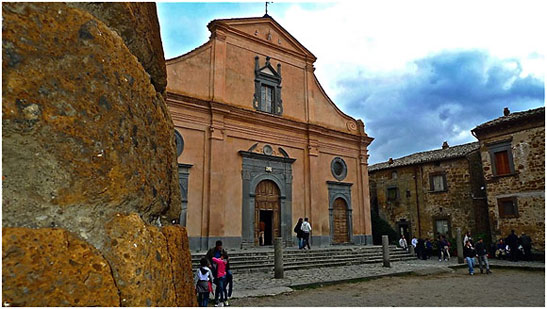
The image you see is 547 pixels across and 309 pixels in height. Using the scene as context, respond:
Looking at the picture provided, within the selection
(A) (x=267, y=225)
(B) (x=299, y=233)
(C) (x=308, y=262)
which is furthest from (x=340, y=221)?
(C) (x=308, y=262)

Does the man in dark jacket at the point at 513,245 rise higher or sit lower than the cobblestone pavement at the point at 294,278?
higher

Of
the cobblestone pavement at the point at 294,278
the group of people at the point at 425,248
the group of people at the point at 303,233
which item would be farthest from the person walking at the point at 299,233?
the group of people at the point at 425,248

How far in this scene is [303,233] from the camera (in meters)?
16.1

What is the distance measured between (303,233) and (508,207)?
11960 mm

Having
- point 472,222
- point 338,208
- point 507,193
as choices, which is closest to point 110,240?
point 338,208

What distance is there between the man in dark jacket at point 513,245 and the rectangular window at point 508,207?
1665 millimetres

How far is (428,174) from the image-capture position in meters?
25.0

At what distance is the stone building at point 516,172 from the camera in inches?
727

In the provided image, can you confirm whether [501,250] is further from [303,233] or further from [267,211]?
[267,211]

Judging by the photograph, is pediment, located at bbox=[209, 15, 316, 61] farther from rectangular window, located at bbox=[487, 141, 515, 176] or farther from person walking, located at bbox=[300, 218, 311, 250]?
rectangular window, located at bbox=[487, 141, 515, 176]

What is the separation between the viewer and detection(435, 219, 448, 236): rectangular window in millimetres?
23703

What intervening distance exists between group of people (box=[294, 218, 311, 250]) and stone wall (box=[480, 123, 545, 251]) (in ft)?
37.2

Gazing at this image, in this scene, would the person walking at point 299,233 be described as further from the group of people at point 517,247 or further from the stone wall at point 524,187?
the stone wall at point 524,187

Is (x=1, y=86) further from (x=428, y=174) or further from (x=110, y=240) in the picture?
(x=428, y=174)
